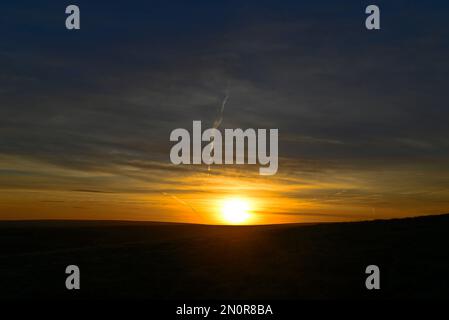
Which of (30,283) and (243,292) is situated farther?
(30,283)

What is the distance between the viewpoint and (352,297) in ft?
64.3

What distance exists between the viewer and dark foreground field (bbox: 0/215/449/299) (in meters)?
20.7

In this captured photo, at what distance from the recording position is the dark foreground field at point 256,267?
20.7m

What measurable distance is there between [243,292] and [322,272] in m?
4.21

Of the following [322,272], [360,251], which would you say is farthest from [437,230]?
[322,272]

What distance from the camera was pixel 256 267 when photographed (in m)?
24.1
